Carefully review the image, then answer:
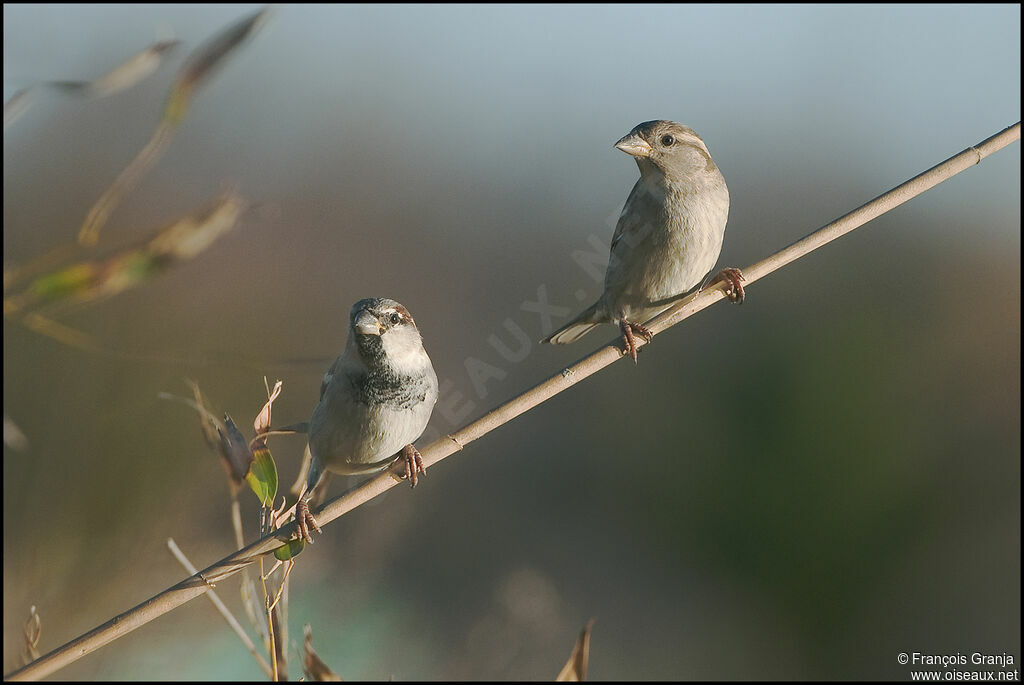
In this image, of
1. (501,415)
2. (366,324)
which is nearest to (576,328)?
(366,324)

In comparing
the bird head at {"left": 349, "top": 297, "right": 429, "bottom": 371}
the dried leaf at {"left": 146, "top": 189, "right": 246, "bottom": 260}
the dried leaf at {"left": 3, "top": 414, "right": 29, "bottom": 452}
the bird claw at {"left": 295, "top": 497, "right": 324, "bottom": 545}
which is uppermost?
the dried leaf at {"left": 146, "top": 189, "right": 246, "bottom": 260}

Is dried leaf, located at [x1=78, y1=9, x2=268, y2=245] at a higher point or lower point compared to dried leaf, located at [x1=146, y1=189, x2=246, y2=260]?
higher

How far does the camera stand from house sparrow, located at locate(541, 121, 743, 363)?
2393 mm

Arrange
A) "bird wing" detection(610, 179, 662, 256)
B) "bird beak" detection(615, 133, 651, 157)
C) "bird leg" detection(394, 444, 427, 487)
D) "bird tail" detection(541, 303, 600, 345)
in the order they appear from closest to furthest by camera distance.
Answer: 1. "bird leg" detection(394, 444, 427, 487)
2. "bird beak" detection(615, 133, 651, 157)
3. "bird wing" detection(610, 179, 662, 256)
4. "bird tail" detection(541, 303, 600, 345)

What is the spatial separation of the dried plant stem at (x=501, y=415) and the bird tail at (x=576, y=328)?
0.94 meters

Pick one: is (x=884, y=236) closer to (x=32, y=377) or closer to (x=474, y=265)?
(x=474, y=265)

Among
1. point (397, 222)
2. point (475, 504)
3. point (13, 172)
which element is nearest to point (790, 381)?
point (475, 504)

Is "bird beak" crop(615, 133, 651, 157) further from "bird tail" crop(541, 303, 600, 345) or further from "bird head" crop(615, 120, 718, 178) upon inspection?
"bird tail" crop(541, 303, 600, 345)

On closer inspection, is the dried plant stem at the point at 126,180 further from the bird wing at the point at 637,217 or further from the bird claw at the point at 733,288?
the bird wing at the point at 637,217

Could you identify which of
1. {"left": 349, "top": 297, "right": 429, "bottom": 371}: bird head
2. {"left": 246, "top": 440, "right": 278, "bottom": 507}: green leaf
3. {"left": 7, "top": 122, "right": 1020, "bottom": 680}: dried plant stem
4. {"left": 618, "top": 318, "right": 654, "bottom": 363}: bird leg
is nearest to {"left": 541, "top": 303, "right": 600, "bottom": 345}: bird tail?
{"left": 618, "top": 318, "right": 654, "bottom": 363}: bird leg

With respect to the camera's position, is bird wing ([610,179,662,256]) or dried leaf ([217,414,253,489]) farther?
bird wing ([610,179,662,256])

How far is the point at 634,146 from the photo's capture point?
236cm

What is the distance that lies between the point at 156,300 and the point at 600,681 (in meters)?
3.13

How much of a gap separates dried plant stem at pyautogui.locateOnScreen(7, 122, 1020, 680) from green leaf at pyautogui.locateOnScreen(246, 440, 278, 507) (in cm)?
6
